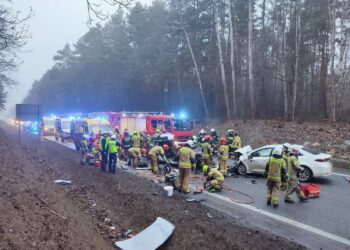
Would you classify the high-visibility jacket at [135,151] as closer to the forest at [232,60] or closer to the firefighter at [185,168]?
the firefighter at [185,168]

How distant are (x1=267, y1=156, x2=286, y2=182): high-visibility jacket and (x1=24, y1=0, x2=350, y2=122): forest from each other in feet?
45.5

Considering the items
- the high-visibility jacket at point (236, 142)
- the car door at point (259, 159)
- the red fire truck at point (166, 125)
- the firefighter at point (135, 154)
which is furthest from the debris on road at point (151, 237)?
the red fire truck at point (166, 125)

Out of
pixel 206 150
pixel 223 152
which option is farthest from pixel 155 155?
pixel 223 152

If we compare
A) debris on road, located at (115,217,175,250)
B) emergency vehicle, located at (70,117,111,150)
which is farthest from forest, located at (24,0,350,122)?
debris on road, located at (115,217,175,250)

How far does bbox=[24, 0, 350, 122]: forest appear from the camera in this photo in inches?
1179

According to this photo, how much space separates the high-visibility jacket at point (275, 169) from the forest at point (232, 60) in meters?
13.9

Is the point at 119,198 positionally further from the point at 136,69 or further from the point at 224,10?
the point at 136,69

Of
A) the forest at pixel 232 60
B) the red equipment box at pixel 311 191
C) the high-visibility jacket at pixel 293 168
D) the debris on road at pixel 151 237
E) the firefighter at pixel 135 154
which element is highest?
the forest at pixel 232 60

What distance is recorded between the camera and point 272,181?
1059cm

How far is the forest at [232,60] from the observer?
98.2ft

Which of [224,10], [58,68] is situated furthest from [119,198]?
[58,68]

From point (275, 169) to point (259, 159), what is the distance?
181 inches

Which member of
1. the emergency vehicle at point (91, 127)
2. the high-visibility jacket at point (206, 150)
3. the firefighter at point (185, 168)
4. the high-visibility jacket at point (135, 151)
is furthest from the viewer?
the emergency vehicle at point (91, 127)

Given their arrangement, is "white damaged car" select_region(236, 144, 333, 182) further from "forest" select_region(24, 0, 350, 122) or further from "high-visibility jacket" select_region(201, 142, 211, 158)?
"forest" select_region(24, 0, 350, 122)
